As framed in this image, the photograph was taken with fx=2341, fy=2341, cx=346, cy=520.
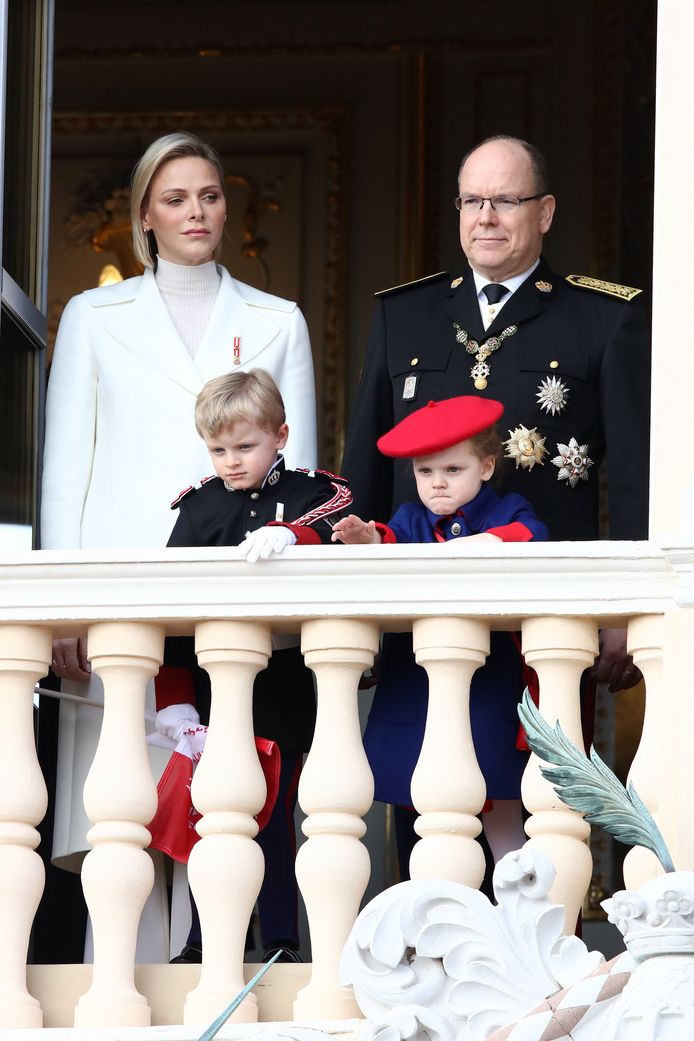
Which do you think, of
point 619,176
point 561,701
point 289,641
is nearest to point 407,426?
point 289,641

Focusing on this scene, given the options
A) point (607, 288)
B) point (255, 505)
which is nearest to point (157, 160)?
point (255, 505)

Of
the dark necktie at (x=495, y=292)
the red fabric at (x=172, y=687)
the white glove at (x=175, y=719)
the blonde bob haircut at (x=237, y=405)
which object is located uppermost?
the dark necktie at (x=495, y=292)

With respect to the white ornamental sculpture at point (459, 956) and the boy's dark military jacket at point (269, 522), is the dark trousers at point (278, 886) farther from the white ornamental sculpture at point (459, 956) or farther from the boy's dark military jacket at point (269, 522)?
the white ornamental sculpture at point (459, 956)

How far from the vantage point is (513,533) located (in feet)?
14.1

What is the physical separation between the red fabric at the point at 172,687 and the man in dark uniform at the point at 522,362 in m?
0.57

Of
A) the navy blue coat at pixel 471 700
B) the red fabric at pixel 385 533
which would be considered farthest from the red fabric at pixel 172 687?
the red fabric at pixel 385 533

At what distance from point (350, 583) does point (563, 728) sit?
43 cm

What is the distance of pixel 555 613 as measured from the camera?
389cm

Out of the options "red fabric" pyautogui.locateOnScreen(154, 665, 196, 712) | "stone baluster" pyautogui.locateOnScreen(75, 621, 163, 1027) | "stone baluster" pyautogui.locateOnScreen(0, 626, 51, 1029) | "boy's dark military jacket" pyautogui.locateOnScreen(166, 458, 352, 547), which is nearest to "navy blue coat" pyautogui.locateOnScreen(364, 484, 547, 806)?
"boy's dark military jacket" pyautogui.locateOnScreen(166, 458, 352, 547)

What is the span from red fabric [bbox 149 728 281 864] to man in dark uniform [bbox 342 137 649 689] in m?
0.82

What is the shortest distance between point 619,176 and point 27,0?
3.05m

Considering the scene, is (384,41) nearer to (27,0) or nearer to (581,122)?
(581,122)

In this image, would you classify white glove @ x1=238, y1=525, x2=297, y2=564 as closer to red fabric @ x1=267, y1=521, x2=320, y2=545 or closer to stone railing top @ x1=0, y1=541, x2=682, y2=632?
stone railing top @ x1=0, y1=541, x2=682, y2=632

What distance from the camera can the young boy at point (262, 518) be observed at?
173 inches
